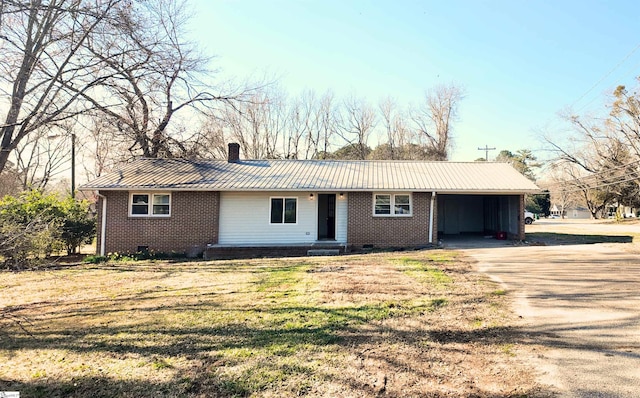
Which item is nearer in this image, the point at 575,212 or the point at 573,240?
the point at 573,240

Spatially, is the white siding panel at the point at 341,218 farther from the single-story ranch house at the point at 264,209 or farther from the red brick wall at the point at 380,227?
the red brick wall at the point at 380,227

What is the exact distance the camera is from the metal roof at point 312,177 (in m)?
14.2

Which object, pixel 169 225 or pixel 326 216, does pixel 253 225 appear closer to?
pixel 169 225

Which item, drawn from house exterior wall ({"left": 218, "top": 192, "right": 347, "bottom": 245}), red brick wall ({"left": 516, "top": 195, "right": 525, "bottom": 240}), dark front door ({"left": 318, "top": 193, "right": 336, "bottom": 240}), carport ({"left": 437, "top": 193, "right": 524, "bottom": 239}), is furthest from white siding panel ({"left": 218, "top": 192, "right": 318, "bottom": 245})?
red brick wall ({"left": 516, "top": 195, "right": 525, "bottom": 240})

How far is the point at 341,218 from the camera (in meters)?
14.7

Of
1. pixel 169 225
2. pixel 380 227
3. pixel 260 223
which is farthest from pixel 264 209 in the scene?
pixel 380 227

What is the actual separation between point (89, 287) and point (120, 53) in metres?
6.96

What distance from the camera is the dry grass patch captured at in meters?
3.11

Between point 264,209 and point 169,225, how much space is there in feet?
12.4

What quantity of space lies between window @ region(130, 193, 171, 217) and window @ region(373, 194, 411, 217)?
27.5 feet

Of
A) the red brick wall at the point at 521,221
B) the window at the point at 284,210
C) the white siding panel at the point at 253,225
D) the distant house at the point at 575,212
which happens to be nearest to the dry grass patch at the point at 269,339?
the white siding panel at the point at 253,225

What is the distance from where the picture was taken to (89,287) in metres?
7.70

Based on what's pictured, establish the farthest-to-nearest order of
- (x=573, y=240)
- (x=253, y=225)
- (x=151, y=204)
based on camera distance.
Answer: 1. (x=573, y=240)
2. (x=253, y=225)
3. (x=151, y=204)

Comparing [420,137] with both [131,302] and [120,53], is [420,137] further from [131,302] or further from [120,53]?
[131,302]
